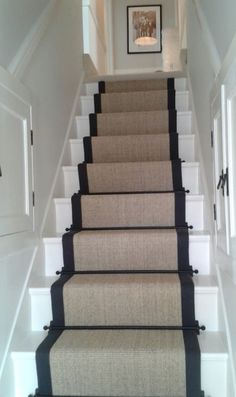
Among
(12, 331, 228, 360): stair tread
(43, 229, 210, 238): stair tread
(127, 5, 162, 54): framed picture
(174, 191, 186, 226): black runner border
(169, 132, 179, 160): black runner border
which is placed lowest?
(12, 331, 228, 360): stair tread

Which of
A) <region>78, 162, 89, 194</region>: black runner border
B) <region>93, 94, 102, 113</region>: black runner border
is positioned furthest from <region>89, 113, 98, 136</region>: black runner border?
<region>78, 162, 89, 194</region>: black runner border

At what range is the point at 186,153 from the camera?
2549 mm

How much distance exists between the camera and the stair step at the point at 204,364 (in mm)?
1402

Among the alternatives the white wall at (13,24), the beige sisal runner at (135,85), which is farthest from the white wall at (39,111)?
the beige sisal runner at (135,85)

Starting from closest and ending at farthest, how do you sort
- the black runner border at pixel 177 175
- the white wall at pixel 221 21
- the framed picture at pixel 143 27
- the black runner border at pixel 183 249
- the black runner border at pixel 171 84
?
1. the white wall at pixel 221 21
2. the black runner border at pixel 183 249
3. the black runner border at pixel 177 175
4. the black runner border at pixel 171 84
5. the framed picture at pixel 143 27

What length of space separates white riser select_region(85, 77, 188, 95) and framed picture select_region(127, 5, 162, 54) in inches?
115

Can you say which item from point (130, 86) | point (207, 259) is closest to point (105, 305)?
point (207, 259)

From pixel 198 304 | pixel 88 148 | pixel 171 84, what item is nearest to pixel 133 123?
pixel 88 148

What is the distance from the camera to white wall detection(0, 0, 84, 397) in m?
1.50

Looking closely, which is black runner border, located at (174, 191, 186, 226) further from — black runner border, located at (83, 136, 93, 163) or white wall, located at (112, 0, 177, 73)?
white wall, located at (112, 0, 177, 73)

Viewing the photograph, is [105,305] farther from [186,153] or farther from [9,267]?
[186,153]

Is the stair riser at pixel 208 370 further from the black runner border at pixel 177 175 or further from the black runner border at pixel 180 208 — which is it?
the black runner border at pixel 177 175

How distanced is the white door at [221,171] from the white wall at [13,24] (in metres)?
0.85

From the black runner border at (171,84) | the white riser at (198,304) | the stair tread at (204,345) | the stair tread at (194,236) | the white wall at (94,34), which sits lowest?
the stair tread at (204,345)
